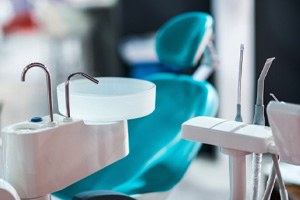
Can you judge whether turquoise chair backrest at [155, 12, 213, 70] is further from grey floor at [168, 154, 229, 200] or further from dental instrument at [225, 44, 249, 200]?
grey floor at [168, 154, 229, 200]

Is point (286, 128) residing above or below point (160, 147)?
above

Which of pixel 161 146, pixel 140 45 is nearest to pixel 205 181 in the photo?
pixel 140 45

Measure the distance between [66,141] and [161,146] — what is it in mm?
623

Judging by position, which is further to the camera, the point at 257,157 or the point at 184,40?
the point at 184,40

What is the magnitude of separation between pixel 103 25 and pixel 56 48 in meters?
0.44

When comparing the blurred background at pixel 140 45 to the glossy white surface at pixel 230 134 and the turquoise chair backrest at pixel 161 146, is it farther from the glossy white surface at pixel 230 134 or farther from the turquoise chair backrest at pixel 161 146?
the glossy white surface at pixel 230 134

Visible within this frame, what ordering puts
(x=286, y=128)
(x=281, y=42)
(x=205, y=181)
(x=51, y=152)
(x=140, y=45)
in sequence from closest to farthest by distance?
(x=286, y=128)
(x=51, y=152)
(x=205, y=181)
(x=281, y=42)
(x=140, y=45)

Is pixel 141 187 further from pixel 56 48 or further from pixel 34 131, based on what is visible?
pixel 56 48

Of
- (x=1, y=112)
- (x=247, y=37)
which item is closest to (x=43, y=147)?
(x=1, y=112)

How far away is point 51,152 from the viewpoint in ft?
3.58

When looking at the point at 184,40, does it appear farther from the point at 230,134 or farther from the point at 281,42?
the point at 281,42

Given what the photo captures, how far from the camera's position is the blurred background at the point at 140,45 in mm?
2920

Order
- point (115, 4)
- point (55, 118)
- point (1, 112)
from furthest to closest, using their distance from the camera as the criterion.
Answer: point (115, 4)
point (1, 112)
point (55, 118)

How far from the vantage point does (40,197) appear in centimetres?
111
